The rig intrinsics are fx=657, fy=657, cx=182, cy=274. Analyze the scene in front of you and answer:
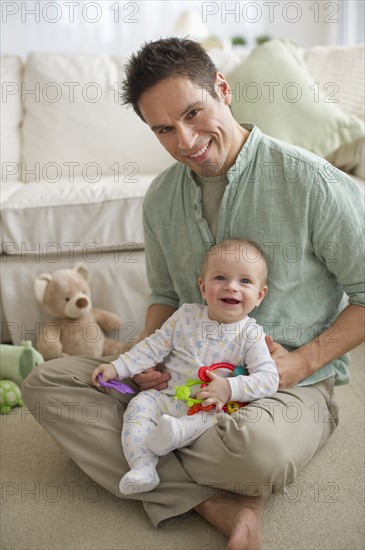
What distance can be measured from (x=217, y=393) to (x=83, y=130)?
5.28 ft

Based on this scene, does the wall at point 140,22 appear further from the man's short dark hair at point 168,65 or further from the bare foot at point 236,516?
the bare foot at point 236,516

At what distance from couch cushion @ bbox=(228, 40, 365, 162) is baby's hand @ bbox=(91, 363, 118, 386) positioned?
1.26 metres

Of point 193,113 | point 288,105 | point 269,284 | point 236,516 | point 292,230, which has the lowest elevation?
point 236,516

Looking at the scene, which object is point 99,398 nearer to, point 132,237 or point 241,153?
point 241,153

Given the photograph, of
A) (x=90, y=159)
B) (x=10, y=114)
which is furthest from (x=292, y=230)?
(x=10, y=114)

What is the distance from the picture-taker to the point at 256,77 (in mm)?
2520

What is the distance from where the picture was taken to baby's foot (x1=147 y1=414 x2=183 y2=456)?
128 centimetres

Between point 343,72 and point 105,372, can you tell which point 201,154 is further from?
point 343,72

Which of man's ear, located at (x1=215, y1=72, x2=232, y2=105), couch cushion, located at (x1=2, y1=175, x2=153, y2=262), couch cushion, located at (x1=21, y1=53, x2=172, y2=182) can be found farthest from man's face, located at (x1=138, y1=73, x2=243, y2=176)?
couch cushion, located at (x1=21, y1=53, x2=172, y2=182)

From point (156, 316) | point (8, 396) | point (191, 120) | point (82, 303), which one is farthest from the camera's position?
point (82, 303)

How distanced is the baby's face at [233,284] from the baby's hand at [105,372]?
26 cm

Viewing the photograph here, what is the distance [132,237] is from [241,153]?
0.82 m

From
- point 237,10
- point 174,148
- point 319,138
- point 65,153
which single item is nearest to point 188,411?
point 174,148

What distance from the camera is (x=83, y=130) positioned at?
2.62 m
